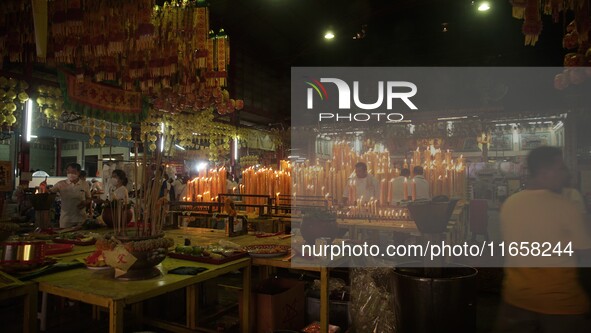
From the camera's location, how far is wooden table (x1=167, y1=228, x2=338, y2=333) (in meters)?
2.39

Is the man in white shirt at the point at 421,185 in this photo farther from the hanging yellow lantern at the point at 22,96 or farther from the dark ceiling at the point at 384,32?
the hanging yellow lantern at the point at 22,96

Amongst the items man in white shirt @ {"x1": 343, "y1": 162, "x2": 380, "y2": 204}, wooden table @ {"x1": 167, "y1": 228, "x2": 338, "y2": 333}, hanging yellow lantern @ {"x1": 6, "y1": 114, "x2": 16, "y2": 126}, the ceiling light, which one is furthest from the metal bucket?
the ceiling light

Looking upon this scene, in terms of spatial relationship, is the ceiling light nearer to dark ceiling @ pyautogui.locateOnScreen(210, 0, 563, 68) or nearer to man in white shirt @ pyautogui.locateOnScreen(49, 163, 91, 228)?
dark ceiling @ pyautogui.locateOnScreen(210, 0, 563, 68)

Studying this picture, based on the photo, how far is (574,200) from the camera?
7.22 ft

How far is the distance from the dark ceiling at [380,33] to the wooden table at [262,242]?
4.48 metres

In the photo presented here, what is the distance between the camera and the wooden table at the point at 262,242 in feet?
7.85

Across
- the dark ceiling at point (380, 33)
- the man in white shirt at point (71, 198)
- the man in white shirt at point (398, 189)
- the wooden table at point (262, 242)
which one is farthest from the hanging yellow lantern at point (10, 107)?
the man in white shirt at point (398, 189)

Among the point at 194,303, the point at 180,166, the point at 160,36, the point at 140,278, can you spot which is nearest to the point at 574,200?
the point at 140,278

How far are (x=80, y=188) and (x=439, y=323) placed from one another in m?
4.94

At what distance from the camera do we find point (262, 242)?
3.09m

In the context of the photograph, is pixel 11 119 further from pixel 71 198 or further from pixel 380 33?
pixel 380 33

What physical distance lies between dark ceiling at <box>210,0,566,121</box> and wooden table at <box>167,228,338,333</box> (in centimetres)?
448

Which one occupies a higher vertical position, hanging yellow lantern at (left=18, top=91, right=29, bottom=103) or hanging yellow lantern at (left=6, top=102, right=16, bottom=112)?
hanging yellow lantern at (left=18, top=91, right=29, bottom=103)

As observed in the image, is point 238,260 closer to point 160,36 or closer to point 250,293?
point 250,293
